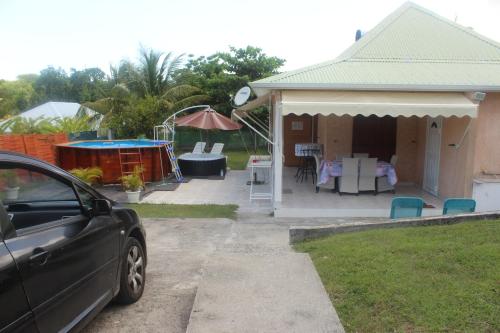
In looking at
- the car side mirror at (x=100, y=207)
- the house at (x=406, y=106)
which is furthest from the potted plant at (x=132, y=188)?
the car side mirror at (x=100, y=207)

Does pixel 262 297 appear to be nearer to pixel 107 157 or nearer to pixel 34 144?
pixel 107 157

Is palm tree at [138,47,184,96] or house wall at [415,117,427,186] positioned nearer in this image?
house wall at [415,117,427,186]

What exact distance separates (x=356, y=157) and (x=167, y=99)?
16665mm

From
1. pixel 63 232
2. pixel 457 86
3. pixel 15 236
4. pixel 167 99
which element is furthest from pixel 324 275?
pixel 167 99

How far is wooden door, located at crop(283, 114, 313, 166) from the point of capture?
18.8 metres

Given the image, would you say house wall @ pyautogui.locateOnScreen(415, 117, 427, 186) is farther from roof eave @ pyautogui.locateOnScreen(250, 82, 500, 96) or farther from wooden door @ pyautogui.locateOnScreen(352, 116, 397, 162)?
roof eave @ pyautogui.locateOnScreen(250, 82, 500, 96)

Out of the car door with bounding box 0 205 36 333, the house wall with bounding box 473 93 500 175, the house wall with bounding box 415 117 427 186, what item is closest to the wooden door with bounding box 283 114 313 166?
the house wall with bounding box 415 117 427 186

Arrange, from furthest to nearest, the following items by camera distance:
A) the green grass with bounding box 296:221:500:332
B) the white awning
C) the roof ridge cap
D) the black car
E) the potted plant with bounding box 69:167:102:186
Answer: the roof ridge cap → the potted plant with bounding box 69:167:102:186 → the white awning → the green grass with bounding box 296:221:500:332 → the black car

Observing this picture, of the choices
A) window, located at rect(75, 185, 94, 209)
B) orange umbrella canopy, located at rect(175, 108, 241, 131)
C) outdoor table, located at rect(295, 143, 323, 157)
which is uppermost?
orange umbrella canopy, located at rect(175, 108, 241, 131)

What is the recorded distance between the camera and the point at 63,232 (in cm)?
345

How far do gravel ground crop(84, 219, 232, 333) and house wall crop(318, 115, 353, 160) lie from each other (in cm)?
571

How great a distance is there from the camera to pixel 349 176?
39.1 feet

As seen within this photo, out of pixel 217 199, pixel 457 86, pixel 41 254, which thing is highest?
pixel 457 86

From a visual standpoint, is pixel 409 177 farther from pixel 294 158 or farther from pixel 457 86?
pixel 294 158
